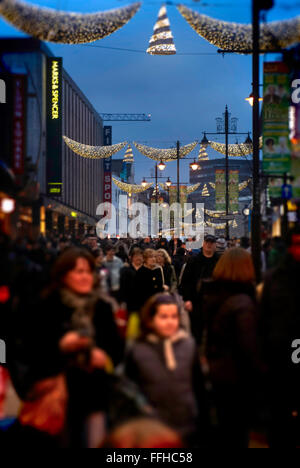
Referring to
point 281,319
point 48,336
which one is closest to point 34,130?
point 48,336

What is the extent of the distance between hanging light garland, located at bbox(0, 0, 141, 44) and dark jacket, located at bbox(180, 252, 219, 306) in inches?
176

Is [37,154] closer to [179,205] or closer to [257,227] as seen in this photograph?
[257,227]

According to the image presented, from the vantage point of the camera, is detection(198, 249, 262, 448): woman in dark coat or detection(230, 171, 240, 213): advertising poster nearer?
detection(198, 249, 262, 448): woman in dark coat

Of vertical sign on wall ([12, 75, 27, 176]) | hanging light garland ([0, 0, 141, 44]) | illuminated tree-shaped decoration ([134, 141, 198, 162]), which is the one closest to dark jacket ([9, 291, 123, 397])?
vertical sign on wall ([12, 75, 27, 176])

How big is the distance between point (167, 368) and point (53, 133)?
2369mm

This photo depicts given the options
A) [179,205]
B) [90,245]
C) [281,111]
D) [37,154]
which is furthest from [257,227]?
[179,205]

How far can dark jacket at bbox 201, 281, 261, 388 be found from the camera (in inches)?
190

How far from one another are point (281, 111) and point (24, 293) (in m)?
3.71

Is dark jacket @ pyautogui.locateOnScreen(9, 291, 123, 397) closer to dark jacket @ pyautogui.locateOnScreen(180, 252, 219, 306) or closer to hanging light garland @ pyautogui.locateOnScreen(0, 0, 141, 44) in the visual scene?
hanging light garland @ pyautogui.locateOnScreen(0, 0, 141, 44)

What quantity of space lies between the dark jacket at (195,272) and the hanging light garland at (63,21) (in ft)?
14.7

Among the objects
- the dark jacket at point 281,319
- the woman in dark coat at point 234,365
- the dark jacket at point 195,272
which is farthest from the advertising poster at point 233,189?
the woman in dark coat at point 234,365

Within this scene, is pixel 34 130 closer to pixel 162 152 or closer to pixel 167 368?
pixel 167 368

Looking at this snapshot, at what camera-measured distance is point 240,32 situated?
754 cm
